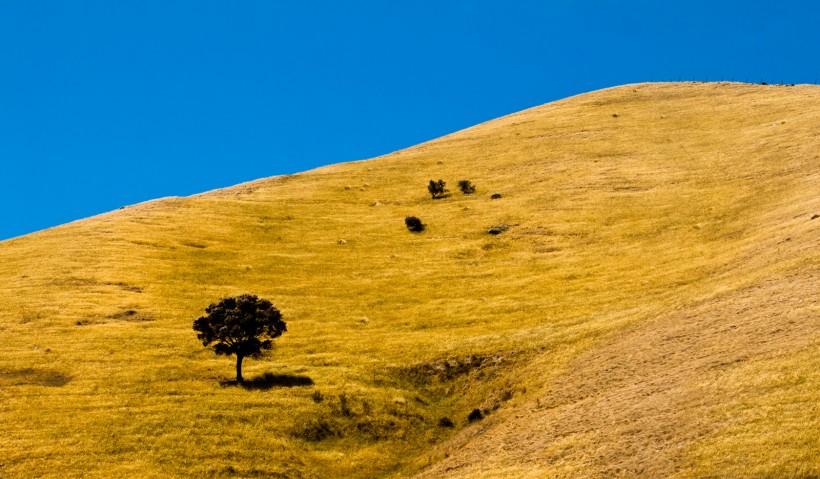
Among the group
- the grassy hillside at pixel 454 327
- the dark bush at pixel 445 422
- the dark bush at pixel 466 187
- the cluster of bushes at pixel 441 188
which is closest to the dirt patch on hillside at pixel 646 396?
the grassy hillside at pixel 454 327

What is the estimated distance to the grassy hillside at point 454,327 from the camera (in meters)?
34.5

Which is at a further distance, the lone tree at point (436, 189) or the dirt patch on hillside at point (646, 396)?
the lone tree at point (436, 189)

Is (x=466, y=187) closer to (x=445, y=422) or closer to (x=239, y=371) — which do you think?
(x=239, y=371)

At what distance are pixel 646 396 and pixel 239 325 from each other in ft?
85.1

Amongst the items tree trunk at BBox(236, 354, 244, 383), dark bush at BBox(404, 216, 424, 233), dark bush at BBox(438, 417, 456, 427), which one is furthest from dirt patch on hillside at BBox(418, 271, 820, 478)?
Result: dark bush at BBox(404, 216, 424, 233)

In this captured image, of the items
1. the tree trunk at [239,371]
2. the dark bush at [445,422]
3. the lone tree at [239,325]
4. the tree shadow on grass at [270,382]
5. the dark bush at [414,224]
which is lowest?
the dark bush at [445,422]

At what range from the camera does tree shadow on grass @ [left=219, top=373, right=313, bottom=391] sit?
49.1 m

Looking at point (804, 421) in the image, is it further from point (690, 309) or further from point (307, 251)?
point (307, 251)

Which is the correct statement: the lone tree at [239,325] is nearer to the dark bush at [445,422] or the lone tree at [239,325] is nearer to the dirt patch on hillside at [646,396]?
the dark bush at [445,422]

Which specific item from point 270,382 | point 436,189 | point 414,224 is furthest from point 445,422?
point 436,189

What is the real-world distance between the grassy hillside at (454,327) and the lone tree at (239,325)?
68.4 inches

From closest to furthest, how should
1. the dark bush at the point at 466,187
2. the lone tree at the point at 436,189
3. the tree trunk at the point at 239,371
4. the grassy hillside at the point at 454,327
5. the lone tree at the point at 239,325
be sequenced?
the grassy hillside at the point at 454,327 < the tree trunk at the point at 239,371 < the lone tree at the point at 239,325 < the lone tree at the point at 436,189 < the dark bush at the point at 466,187

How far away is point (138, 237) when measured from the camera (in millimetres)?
81062

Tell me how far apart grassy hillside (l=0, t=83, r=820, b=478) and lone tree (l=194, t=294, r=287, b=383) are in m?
1.74
